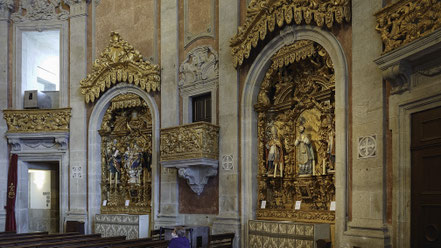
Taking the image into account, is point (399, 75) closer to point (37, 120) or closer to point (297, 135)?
point (297, 135)

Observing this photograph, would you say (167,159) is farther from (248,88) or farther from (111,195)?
(111,195)

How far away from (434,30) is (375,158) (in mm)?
2326

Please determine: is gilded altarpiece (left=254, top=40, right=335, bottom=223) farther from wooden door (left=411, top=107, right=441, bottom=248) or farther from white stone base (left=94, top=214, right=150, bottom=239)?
white stone base (left=94, top=214, right=150, bottom=239)

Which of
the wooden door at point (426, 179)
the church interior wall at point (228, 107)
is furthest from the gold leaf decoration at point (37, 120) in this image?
the wooden door at point (426, 179)

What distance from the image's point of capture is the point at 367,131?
7.98 metres

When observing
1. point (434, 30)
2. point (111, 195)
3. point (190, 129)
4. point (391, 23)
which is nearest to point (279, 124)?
point (190, 129)

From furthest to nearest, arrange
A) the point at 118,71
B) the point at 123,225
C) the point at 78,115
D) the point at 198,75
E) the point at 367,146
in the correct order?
the point at 78,115 → the point at 118,71 → the point at 123,225 → the point at 198,75 → the point at 367,146

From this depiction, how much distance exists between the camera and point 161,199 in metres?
12.6

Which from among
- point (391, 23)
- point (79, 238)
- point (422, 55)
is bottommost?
point (79, 238)

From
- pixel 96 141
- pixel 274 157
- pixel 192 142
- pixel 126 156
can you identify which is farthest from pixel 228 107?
pixel 96 141

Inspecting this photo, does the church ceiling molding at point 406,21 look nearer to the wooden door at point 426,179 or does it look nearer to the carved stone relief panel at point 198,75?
the wooden door at point 426,179

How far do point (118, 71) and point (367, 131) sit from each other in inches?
325

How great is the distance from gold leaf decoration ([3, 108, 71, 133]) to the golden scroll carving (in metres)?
5.13

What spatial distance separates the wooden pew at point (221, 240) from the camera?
1012cm
